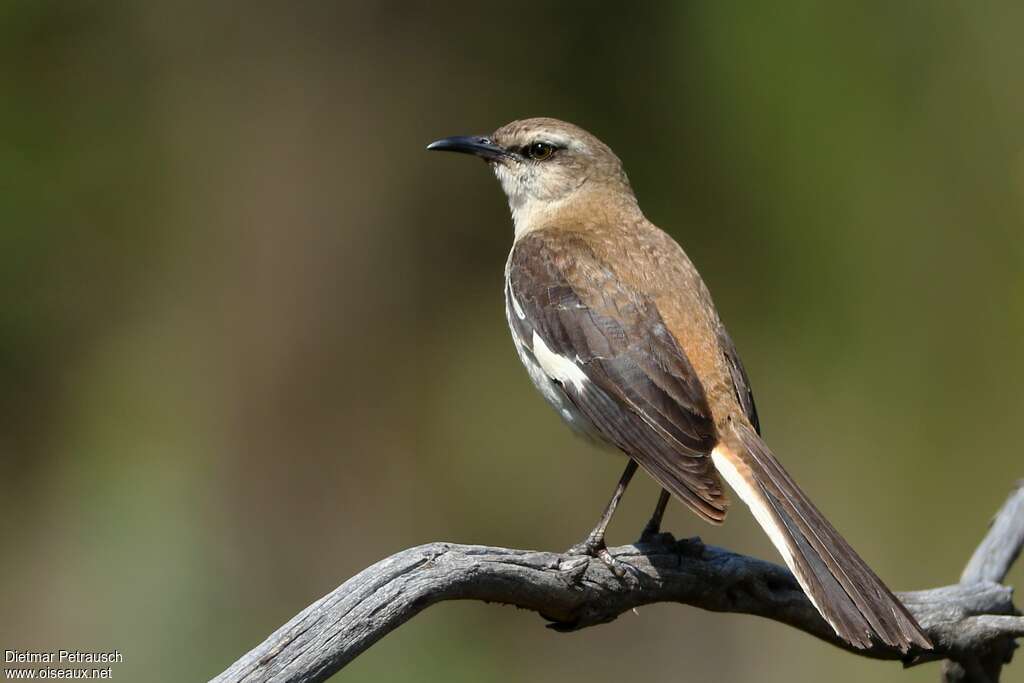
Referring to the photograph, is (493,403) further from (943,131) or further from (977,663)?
(977,663)

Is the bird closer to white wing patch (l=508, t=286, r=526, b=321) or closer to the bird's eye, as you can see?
white wing patch (l=508, t=286, r=526, b=321)

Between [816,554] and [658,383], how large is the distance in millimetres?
827

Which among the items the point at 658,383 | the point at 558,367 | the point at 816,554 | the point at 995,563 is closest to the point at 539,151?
the point at 558,367

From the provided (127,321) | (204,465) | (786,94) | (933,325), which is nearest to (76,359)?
(127,321)

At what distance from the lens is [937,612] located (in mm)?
3936

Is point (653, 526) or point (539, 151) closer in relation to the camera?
point (653, 526)

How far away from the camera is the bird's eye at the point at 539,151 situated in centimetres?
536

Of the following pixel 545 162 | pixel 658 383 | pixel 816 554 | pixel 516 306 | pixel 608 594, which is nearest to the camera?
pixel 816 554

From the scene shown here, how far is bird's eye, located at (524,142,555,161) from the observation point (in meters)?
5.36

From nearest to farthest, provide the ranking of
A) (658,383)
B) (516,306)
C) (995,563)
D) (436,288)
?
(658,383) → (995,563) → (516,306) → (436,288)

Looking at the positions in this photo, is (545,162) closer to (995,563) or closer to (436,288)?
(995,563)

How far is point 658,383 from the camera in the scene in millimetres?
4148

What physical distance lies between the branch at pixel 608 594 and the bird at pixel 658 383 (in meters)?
0.16

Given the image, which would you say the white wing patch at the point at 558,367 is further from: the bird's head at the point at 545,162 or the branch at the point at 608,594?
the bird's head at the point at 545,162
